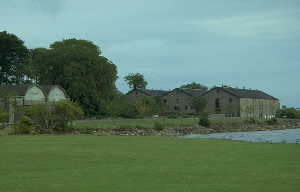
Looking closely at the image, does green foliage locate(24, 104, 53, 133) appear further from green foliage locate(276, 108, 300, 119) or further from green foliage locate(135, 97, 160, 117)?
green foliage locate(276, 108, 300, 119)

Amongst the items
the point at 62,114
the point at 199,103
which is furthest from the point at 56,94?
the point at 199,103

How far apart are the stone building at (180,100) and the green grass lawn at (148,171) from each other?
11772 centimetres

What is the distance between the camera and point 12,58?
10712 centimetres

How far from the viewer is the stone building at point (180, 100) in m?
150

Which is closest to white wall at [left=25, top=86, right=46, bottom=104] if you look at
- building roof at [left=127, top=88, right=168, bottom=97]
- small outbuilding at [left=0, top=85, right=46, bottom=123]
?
small outbuilding at [left=0, top=85, right=46, bottom=123]

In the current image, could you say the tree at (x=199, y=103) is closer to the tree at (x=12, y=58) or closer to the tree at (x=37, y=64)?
the tree at (x=37, y=64)

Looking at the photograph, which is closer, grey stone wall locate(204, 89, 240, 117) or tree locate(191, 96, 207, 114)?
tree locate(191, 96, 207, 114)

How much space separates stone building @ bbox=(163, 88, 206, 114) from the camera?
150m

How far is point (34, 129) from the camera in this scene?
6712 cm

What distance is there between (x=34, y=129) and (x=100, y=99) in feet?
124

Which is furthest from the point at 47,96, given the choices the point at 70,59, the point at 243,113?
the point at 243,113

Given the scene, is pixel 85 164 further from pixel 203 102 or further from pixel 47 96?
pixel 203 102

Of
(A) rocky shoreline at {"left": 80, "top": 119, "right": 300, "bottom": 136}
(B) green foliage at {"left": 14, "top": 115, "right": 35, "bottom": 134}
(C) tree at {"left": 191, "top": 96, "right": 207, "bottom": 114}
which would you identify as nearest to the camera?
(B) green foliage at {"left": 14, "top": 115, "right": 35, "bottom": 134}

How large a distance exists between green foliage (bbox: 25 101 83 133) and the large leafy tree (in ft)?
94.6
